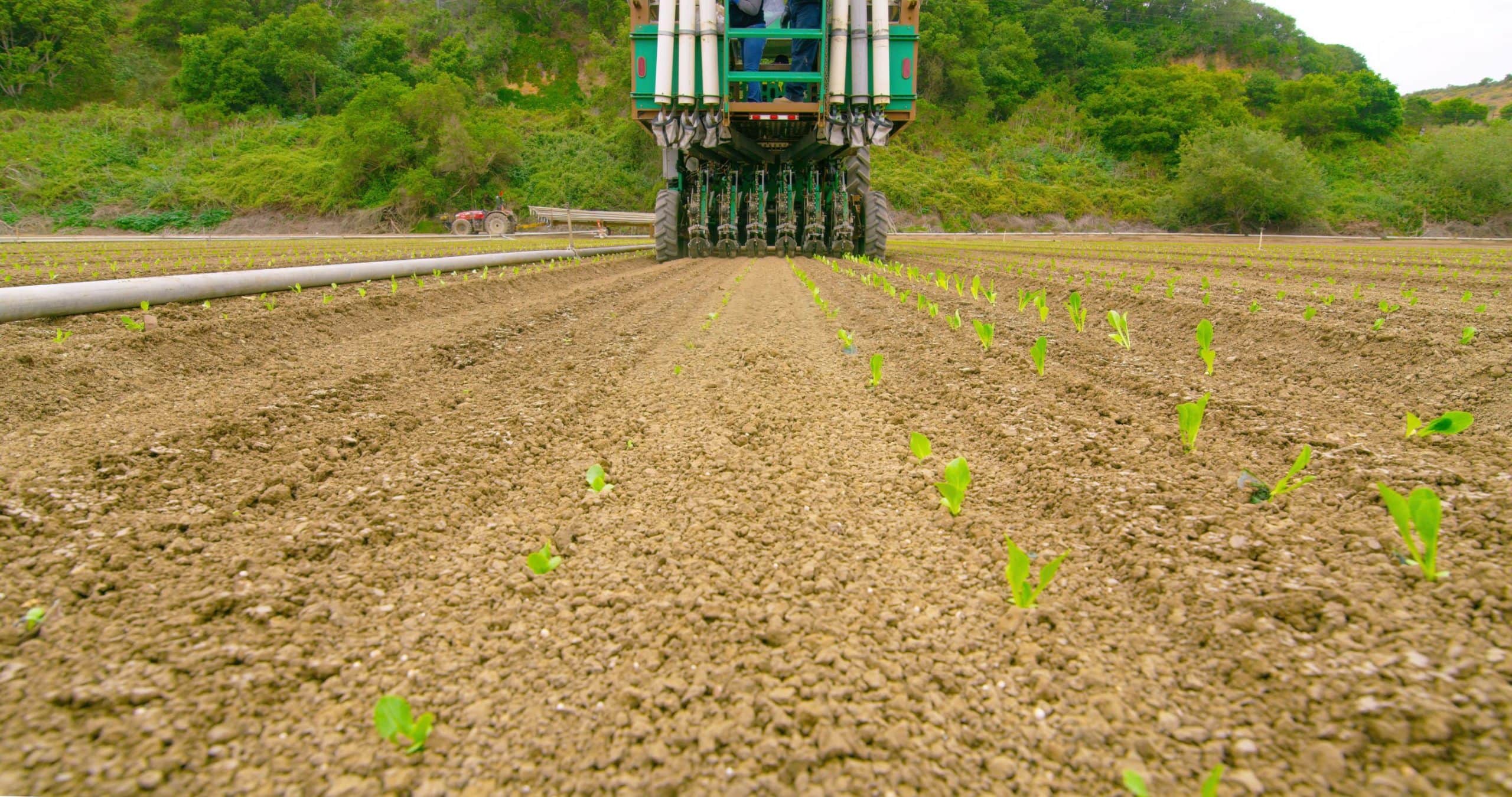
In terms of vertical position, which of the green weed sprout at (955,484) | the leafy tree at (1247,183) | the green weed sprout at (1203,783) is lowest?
the green weed sprout at (1203,783)

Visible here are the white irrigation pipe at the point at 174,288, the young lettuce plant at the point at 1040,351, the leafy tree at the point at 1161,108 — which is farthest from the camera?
the leafy tree at the point at 1161,108

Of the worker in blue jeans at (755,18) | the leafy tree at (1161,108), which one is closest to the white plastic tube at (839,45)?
the worker in blue jeans at (755,18)

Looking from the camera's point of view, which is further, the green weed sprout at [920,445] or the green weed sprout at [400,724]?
the green weed sprout at [920,445]

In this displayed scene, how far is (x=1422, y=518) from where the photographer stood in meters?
1.13

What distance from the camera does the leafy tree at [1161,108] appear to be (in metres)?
40.8

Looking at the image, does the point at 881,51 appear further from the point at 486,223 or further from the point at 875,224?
the point at 486,223

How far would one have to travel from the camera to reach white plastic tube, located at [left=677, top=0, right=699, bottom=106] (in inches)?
342

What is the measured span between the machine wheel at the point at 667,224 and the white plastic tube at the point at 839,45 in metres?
3.34

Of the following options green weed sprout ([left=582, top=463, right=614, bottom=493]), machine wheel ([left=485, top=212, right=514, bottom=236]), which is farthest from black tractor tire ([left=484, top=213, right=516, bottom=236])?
green weed sprout ([left=582, top=463, right=614, bottom=493])

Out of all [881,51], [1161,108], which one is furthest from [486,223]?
[1161,108]

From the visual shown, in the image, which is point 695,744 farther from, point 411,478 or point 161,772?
point 411,478

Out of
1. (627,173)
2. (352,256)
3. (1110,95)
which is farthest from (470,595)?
(1110,95)

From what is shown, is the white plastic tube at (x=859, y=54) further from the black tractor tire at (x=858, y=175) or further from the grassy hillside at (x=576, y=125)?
the grassy hillside at (x=576, y=125)

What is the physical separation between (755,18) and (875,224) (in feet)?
12.0
